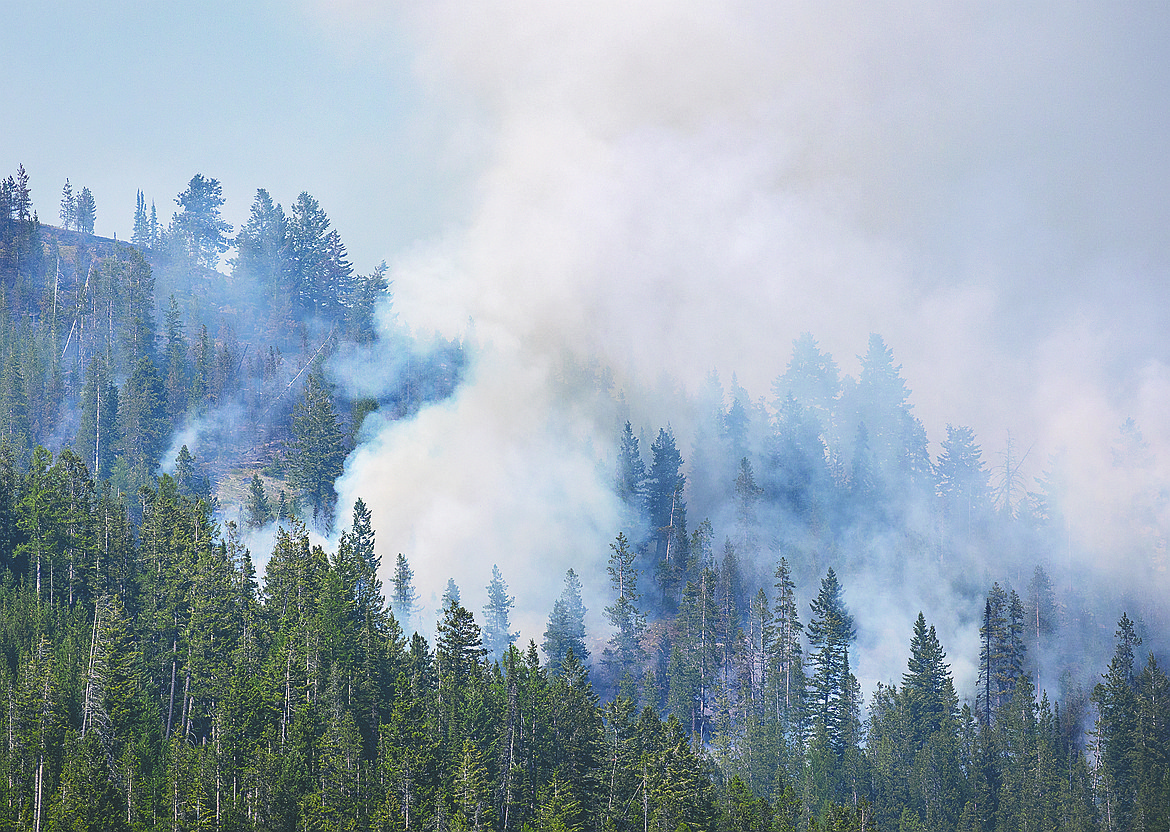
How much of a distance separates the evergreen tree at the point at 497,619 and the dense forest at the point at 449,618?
0.37 m

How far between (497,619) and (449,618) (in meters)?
34.3

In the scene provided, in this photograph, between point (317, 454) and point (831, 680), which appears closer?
point (831, 680)

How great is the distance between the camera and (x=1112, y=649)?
500 ft

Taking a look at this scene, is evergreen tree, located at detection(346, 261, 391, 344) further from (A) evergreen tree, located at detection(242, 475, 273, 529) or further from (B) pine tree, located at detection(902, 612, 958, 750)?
(B) pine tree, located at detection(902, 612, 958, 750)

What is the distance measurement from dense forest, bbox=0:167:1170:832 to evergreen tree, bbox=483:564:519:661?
0.37 m

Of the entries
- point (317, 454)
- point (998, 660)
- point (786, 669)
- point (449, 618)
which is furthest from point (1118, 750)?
point (317, 454)

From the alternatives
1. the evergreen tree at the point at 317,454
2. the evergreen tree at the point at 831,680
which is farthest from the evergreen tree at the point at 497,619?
the evergreen tree at the point at 831,680

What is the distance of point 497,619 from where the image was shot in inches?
5226

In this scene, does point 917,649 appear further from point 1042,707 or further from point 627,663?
point 627,663

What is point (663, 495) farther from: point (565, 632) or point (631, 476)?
point (565, 632)

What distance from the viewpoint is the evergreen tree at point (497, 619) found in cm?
13112

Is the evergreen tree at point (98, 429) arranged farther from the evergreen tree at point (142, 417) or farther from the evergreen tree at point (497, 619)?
the evergreen tree at point (497, 619)

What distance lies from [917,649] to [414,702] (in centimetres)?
5965

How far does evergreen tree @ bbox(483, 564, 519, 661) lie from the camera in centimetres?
13112
